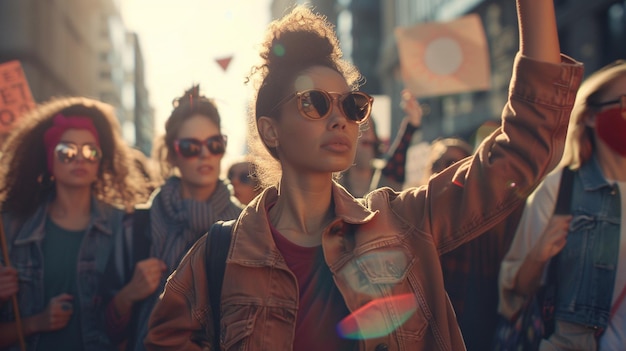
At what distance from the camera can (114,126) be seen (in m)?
5.03

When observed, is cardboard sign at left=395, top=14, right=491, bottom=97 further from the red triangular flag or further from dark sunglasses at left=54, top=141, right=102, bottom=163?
dark sunglasses at left=54, top=141, right=102, bottom=163

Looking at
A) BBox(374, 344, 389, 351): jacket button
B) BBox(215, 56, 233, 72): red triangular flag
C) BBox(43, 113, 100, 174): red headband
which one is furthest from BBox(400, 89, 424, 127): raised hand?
BBox(374, 344, 389, 351): jacket button

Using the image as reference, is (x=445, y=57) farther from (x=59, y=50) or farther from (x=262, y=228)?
(x=59, y=50)

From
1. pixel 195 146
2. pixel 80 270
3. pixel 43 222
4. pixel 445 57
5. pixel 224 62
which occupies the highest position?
pixel 445 57

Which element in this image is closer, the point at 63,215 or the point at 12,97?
the point at 63,215

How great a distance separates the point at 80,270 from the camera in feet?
14.0

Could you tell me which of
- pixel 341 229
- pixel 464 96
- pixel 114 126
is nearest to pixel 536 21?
pixel 341 229

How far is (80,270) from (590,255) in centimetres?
280

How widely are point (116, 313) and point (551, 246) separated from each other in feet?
7.44

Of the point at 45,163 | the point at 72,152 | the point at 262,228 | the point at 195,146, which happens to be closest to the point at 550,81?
the point at 262,228

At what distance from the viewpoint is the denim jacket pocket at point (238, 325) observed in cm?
234

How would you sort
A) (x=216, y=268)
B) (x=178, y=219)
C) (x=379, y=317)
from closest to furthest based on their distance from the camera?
(x=379, y=317), (x=216, y=268), (x=178, y=219)

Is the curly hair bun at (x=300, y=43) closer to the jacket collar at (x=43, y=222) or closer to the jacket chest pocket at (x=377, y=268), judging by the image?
the jacket chest pocket at (x=377, y=268)

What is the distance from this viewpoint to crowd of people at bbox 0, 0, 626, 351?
2.22 metres
